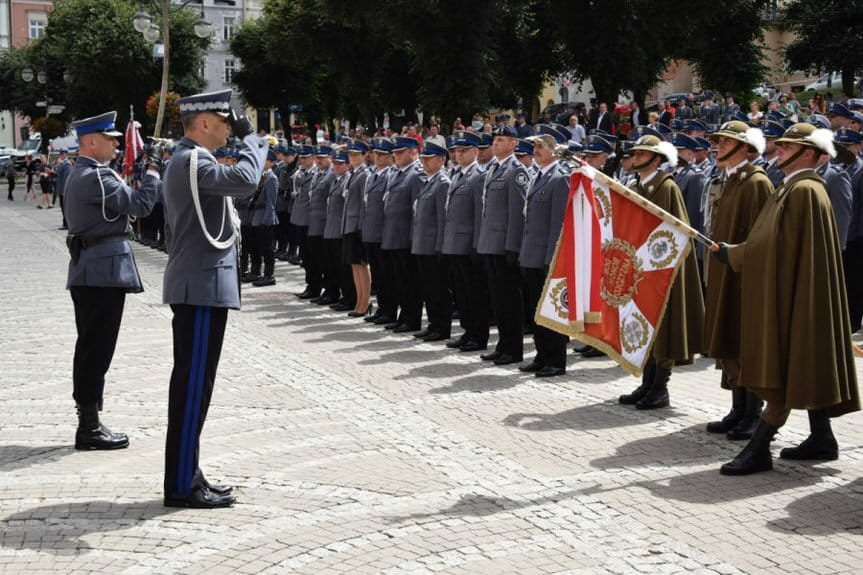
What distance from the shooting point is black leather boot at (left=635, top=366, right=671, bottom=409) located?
30.4ft

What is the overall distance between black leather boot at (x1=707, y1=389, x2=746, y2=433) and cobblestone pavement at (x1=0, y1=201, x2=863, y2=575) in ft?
0.46

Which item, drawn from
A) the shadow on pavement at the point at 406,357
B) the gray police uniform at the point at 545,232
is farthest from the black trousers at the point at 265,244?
the gray police uniform at the point at 545,232

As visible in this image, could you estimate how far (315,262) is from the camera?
17.1 m

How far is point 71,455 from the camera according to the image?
313 inches

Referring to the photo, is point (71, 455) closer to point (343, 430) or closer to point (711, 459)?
point (343, 430)

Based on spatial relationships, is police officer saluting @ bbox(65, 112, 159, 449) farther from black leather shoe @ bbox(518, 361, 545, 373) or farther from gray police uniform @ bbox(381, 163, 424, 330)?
gray police uniform @ bbox(381, 163, 424, 330)

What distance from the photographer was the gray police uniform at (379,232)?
1461 cm

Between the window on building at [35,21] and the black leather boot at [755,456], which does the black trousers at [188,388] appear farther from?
the window on building at [35,21]

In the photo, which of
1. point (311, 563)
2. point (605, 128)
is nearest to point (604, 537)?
point (311, 563)

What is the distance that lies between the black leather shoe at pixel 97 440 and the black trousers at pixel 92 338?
0.21 meters

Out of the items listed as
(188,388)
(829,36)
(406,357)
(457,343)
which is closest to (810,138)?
(188,388)

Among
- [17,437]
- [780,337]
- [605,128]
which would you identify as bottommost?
[17,437]

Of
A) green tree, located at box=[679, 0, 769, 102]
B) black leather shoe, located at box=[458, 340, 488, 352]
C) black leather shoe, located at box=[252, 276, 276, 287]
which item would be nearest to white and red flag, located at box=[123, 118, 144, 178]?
black leather shoe, located at box=[458, 340, 488, 352]

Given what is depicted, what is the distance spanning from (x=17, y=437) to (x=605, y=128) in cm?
1999
